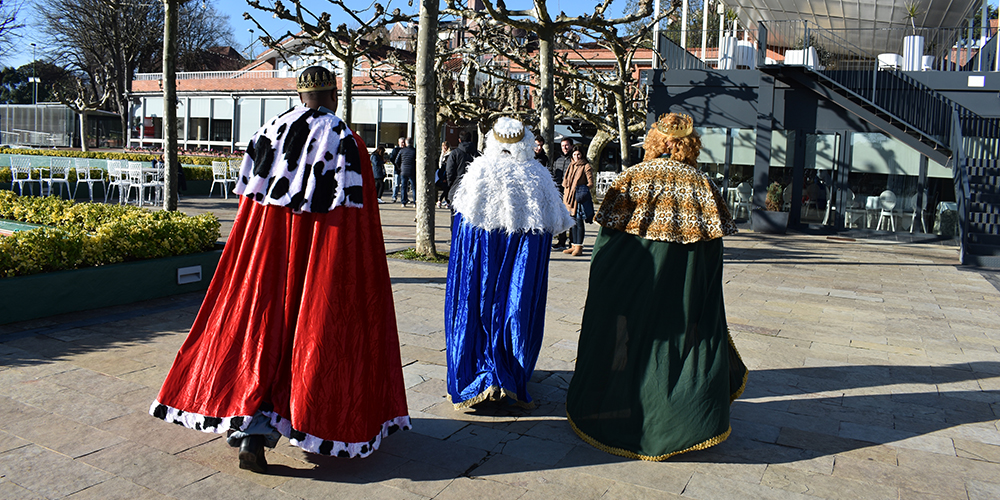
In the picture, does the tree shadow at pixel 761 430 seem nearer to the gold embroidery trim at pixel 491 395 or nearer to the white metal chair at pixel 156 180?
the gold embroidery trim at pixel 491 395

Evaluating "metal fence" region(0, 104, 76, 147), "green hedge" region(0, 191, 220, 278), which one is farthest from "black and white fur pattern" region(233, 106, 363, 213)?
"metal fence" region(0, 104, 76, 147)

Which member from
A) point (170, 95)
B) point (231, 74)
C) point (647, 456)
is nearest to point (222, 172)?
point (170, 95)

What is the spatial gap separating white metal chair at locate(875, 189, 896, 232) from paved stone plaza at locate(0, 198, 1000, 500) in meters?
9.23

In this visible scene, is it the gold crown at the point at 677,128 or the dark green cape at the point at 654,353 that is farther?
the gold crown at the point at 677,128

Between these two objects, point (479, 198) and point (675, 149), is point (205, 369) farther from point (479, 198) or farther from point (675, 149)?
point (675, 149)

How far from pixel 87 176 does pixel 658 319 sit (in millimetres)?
15166

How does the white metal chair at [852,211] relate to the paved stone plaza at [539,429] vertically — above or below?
above

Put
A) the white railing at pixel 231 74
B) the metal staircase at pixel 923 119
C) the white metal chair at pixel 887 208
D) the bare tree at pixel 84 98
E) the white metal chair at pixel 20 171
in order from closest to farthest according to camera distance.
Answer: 1. the metal staircase at pixel 923 119
2. the white metal chair at pixel 20 171
3. the white metal chair at pixel 887 208
4. the bare tree at pixel 84 98
5. the white railing at pixel 231 74

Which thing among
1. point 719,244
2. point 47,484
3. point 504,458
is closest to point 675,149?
point 719,244

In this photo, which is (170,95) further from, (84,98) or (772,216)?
(84,98)

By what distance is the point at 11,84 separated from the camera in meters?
68.1

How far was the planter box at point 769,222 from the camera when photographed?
15.7m

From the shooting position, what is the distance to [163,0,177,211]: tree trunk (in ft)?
29.3

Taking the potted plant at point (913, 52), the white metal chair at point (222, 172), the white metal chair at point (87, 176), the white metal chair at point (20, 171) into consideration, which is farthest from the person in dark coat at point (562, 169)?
the white metal chair at point (20, 171)
